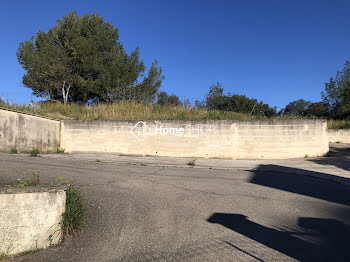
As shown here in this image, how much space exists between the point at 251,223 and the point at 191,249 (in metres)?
1.52

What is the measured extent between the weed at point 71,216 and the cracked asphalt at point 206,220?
5.9 inches

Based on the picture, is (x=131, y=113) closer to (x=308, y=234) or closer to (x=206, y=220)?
(x=206, y=220)

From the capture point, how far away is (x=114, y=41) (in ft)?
78.8

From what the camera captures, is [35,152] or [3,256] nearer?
[3,256]

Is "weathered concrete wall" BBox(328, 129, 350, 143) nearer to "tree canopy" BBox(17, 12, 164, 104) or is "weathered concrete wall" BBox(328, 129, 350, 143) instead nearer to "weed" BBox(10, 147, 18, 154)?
"tree canopy" BBox(17, 12, 164, 104)

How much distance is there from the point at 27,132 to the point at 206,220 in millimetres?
11107

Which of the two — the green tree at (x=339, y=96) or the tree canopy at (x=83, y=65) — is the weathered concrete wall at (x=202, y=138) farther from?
the green tree at (x=339, y=96)

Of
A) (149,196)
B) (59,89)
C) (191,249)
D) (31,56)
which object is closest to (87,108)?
(59,89)

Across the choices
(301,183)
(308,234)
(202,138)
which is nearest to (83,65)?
(202,138)

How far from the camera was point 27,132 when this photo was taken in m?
12.0

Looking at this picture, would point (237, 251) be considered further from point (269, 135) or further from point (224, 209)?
point (269, 135)

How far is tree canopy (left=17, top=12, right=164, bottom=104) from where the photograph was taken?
20.9 meters

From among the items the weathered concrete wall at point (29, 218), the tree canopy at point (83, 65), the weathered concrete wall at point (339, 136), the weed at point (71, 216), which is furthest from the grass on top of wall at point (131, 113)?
the weathered concrete wall at point (339, 136)

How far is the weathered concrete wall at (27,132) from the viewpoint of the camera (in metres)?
11.0
